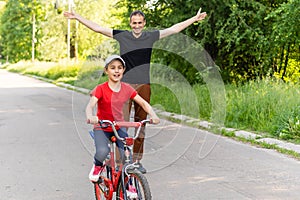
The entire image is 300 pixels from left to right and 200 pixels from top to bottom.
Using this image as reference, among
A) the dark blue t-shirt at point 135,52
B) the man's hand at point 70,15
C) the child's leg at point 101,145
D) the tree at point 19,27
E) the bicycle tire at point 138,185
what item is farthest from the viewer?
the tree at point 19,27

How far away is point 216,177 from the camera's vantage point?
593 centimetres

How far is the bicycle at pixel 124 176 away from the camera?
13.0 feet

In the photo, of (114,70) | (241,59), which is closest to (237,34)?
(241,59)

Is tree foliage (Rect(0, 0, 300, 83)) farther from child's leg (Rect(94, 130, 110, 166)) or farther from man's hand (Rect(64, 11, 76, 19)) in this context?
child's leg (Rect(94, 130, 110, 166))

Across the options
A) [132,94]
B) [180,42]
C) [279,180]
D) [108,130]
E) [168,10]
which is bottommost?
[279,180]

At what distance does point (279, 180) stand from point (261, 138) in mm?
2614

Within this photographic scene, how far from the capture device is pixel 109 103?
4.39m

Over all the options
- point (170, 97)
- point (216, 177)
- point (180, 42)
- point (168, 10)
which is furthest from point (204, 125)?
point (168, 10)

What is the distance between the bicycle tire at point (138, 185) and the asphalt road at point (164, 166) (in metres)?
1.02

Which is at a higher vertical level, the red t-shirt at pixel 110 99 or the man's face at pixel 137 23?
the man's face at pixel 137 23

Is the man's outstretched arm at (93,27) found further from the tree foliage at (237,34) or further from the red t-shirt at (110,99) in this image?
the tree foliage at (237,34)

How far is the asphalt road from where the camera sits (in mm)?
5297

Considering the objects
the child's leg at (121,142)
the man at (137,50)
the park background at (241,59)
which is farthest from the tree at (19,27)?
the child's leg at (121,142)

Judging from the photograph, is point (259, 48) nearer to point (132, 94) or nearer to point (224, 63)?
point (224, 63)
